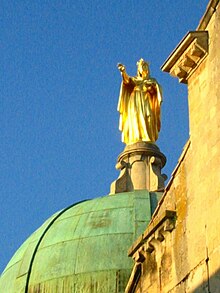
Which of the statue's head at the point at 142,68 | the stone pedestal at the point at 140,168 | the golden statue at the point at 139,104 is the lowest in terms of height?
the stone pedestal at the point at 140,168

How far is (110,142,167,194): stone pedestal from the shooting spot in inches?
1563

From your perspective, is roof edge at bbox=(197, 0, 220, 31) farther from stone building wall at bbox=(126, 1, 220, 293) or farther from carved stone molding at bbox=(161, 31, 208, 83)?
carved stone molding at bbox=(161, 31, 208, 83)

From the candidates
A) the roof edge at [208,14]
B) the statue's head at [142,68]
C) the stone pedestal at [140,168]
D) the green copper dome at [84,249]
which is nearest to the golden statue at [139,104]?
the statue's head at [142,68]

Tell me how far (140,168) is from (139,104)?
3.60 m

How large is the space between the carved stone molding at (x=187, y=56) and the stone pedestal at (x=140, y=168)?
15.8 metres

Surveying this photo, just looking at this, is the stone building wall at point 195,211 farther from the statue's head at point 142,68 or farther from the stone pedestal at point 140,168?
the statue's head at point 142,68

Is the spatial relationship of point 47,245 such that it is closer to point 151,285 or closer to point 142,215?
point 142,215

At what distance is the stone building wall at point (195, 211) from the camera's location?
68.2ft

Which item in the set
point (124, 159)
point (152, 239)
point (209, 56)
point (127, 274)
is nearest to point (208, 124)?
point (209, 56)

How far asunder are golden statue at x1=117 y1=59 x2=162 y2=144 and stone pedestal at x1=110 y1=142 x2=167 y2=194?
0.97m

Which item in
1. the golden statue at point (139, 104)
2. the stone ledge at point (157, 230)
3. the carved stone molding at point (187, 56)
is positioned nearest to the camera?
the carved stone molding at point (187, 56)

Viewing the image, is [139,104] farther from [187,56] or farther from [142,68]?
[187,56]

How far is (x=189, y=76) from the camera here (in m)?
23.1

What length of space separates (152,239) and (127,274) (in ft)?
32.9
